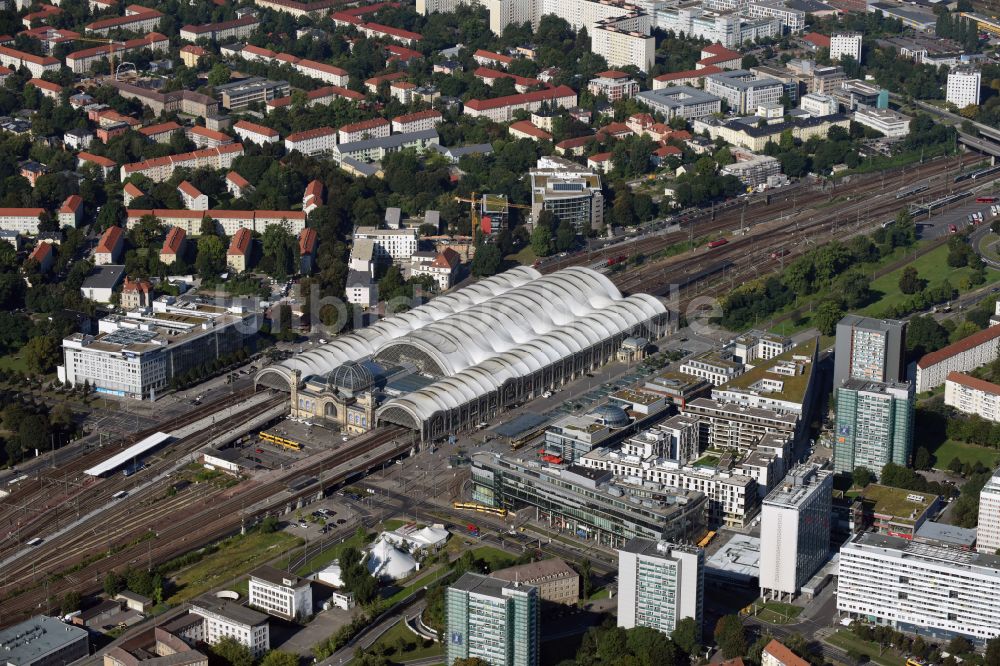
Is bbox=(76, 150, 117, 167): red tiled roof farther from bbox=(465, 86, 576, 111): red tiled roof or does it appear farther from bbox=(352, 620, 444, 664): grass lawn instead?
bbox=(352, 620, 444, 664): grass lawn

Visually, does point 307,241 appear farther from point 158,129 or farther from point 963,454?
point 963,454

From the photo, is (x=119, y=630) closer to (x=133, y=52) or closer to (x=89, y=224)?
(x=89, y=224)

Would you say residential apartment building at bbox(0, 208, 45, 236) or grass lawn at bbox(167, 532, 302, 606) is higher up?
residential apartment building at bbox(0, 208, 45, 236)

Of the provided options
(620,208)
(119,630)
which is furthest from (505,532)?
(620,208)

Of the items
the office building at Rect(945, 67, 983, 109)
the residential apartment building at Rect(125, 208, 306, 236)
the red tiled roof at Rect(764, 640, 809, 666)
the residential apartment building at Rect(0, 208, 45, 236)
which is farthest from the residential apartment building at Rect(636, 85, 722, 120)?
the red tiled roof at Rect(764, 640, 809, 666)

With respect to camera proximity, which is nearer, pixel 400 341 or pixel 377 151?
pixel 400 341

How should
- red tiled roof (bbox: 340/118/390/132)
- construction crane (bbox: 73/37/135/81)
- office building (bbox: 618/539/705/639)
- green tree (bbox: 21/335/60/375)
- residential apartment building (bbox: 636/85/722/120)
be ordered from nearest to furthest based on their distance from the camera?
1. office building (bbox: 618/539/705/639)
2. green tree (bbox: 21/335/60/375)
3. red tiled roof (bbox: 340/118/390/132)
4. residential apartment building (bbox: 636/85/722/120)
5. construction crane (bbox: 73/37/135/81)
